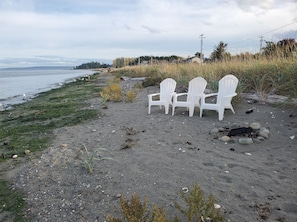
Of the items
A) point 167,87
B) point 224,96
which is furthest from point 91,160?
point 167,87

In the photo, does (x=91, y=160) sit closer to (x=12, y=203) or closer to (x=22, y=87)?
(x=12, y=203)

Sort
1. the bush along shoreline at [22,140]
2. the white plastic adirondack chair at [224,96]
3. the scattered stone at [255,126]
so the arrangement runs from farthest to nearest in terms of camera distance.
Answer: the white plastic adirondack chair at [224,96], the scattered stone at [255,126], the bush along shoreline at [22,140]

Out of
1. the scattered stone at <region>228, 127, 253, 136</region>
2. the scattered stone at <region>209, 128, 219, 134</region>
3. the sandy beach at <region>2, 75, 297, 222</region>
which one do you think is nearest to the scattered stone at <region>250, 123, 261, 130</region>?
the scattered stone at <region>228, 127, 253, 136</region>

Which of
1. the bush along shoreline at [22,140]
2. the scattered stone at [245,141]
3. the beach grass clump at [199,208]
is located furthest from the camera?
the scattered stone at [245,141]

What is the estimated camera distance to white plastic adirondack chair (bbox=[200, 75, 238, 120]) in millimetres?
6586

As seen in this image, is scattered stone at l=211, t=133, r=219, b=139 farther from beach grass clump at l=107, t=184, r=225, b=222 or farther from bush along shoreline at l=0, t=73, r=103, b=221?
bush along shoreline at l=0, t=73, r=103, b=221

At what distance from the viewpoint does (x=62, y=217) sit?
2.98 metres

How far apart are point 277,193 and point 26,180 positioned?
3194 mm

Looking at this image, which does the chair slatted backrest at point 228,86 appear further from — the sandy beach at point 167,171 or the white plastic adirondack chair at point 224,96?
the sandy beach at point 167,171

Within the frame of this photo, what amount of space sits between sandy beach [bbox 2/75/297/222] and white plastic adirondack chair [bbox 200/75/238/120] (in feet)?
1.10

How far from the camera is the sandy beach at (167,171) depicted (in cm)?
305

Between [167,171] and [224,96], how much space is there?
3.26 metres

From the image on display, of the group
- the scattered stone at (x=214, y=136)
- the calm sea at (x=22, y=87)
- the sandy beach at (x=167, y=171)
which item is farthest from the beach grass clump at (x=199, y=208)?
the calm sea at (x=22, y=87)

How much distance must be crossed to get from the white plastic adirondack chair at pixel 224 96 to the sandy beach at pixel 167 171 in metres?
0.34
